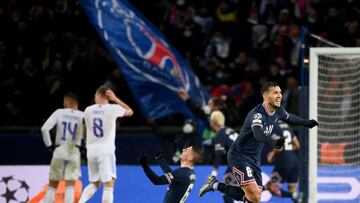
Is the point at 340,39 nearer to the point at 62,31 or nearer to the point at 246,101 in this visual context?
the point at 246,101

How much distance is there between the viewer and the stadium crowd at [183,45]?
18203 millimetres

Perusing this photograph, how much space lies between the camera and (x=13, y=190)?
47.7ft

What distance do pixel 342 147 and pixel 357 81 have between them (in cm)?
98

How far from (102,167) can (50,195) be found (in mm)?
992

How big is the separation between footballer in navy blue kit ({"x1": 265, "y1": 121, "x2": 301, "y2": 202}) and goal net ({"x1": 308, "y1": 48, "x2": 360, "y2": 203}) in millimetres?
523

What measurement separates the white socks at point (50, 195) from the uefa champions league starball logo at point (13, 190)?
82 centimetres

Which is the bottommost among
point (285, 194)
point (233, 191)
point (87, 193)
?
point (285, 194)

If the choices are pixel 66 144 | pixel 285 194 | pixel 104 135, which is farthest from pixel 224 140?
pixel 66 144

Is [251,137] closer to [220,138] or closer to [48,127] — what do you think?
[220,138]

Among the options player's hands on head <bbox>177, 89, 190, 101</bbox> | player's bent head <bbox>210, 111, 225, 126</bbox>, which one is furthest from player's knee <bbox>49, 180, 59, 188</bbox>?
player's hands on head <bbox>177, 89, 190, 101</bbox>

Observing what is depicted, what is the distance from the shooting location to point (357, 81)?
14.7 meters

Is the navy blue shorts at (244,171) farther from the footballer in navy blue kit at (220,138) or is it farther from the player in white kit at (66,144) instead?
the player in white kit at (66,144)

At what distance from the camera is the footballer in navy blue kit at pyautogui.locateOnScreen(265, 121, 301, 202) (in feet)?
49.0

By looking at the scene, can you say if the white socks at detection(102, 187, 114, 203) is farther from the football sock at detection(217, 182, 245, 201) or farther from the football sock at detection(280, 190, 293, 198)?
the football sock at detection(280, 190, 293, 198)
